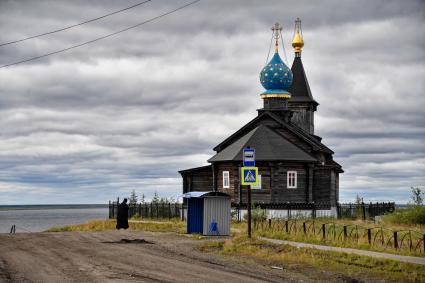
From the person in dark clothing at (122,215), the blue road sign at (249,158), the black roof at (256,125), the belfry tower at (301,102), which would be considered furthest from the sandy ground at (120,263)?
the belfry tower at (301,102)

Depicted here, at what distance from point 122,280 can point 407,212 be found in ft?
92.3

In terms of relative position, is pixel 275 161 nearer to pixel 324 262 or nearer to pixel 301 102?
pixel 301 102

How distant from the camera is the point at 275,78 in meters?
52.0

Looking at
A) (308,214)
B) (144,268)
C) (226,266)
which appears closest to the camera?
(144,268)

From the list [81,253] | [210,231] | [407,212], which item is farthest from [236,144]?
[81,253]

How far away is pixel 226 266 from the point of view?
1712 cm

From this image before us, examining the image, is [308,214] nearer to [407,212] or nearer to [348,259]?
[407,212]

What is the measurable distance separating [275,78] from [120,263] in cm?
3680

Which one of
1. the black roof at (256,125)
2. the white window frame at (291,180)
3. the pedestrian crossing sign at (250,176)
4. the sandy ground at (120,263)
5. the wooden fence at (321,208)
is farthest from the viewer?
the black roof at (256,125)

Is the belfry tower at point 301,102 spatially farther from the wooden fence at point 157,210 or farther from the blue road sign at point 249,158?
the blue road sign at point 249,158

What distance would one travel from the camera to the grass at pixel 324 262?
16.3m

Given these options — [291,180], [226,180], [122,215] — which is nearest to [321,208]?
[291,180]

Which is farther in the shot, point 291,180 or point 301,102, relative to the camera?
point 301,102

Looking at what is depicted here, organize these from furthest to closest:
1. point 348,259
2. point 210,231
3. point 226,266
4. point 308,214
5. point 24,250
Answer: point 308,214 < point 210,231 < point 24,250 < point 348,259 < point 226,266
